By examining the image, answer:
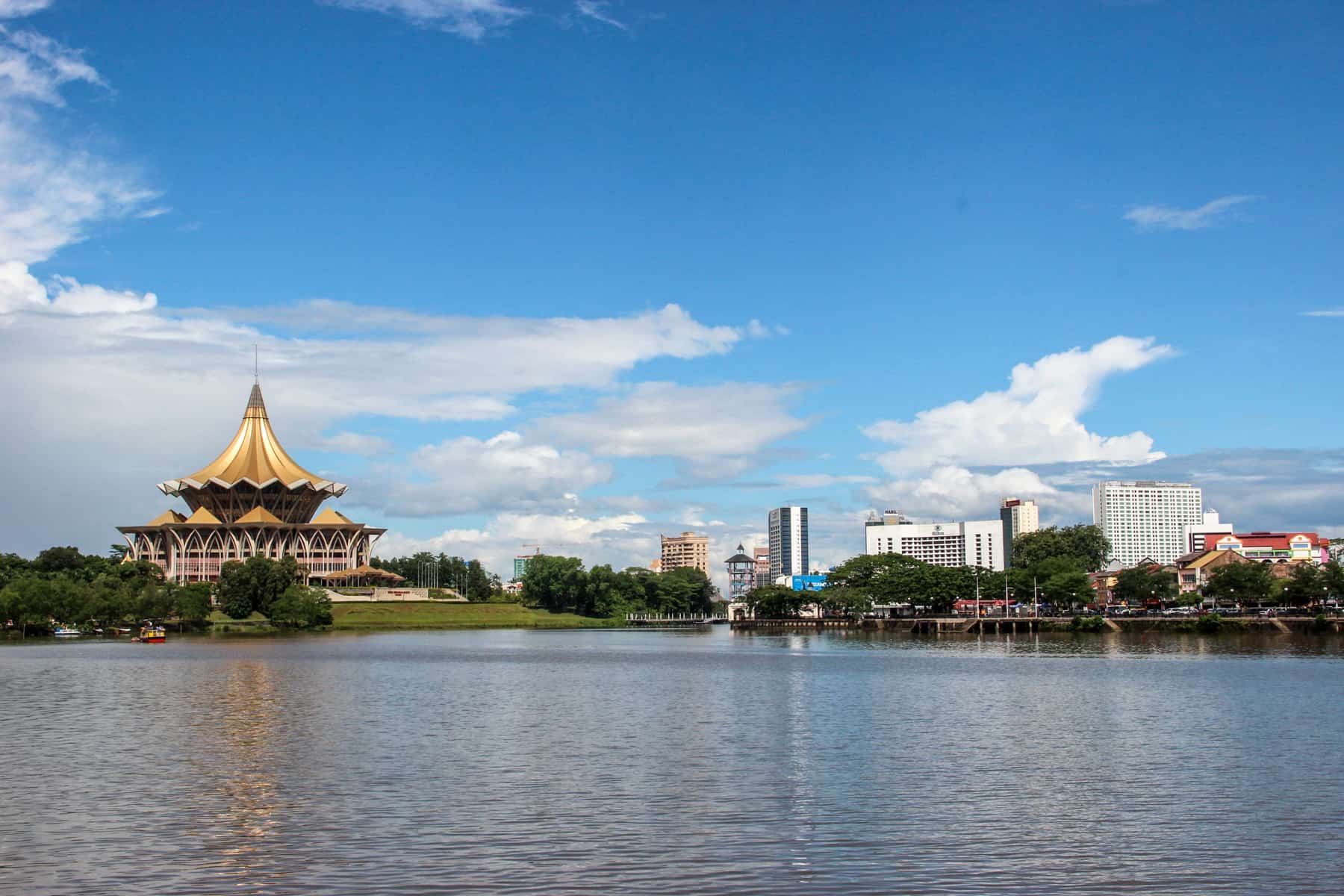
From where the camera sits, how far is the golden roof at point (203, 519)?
13525 centimetres

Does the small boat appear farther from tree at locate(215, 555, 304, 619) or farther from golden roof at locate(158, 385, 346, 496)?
golden roof at locate(158, 385, 346, 496)

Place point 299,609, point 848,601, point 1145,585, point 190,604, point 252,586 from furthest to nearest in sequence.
A: point 848,601 < point 1145,585 < point 252,586 < point 299,609 < point 190,604

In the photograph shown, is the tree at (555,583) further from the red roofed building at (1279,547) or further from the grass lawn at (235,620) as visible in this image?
the red roofed building at (1279,547)

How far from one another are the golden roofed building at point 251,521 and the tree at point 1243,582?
Answer: 87880mm

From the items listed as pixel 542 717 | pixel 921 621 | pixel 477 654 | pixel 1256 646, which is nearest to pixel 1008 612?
pixel 921 621

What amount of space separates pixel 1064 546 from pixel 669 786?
129 meters

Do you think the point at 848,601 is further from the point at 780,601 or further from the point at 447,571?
the point at 447,571

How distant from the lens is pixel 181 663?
182 ft

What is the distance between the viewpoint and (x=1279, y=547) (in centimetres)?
12725

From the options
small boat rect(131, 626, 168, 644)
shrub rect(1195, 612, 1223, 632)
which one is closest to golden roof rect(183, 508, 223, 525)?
small boat rect(131, 626, 168, 644)

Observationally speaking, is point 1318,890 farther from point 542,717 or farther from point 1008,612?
point 1008,612

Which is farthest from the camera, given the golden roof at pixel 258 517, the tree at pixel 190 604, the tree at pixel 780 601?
the golden roof at pixel 258 517

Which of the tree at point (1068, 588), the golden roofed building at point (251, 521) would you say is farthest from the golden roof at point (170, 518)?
the tree at point (1068, 588)

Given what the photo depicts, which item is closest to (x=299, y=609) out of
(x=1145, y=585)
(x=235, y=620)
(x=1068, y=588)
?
(x=235, y=620)
